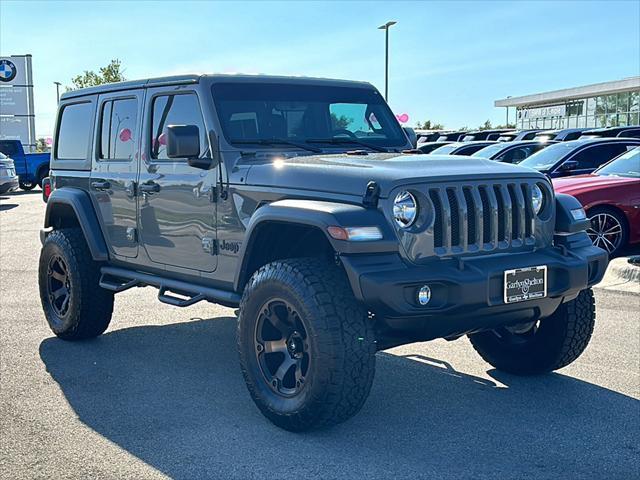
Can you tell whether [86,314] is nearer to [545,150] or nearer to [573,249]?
[573,249]

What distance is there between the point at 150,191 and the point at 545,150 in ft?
28.2

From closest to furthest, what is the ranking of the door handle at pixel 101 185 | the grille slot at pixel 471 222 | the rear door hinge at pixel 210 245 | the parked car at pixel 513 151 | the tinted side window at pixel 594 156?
the grille slot at pixel 471 222 < the rear door hinge at pixel 210 245 < the door handle at pixel 101 185 < the tinted side window at pixel 594 156 < the parked car at pixel 513 151

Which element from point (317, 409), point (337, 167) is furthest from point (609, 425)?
point (337, 167)

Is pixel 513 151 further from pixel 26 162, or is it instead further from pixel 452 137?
pixel 26 162

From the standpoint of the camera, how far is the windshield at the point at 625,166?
10680mm

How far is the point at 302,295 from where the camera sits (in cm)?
436

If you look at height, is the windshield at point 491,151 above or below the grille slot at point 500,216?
above

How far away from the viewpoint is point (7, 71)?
1682 inches

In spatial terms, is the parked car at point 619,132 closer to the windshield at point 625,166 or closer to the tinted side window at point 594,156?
the tinted side window at point 594,156

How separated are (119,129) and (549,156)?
26.3 feet

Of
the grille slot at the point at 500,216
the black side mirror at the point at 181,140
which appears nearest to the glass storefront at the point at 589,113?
the grille slot at the point at 500,216

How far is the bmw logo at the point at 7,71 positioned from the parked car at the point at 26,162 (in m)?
15.5

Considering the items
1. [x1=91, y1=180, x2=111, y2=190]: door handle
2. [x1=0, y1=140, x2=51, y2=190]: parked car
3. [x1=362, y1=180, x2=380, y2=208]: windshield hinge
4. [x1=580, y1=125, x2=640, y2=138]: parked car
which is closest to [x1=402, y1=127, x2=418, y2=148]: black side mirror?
[x1=362, y1=180, x2=380, y2=208]: windshield hinge

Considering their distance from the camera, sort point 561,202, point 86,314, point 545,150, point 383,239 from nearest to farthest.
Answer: point 383,239, point 561,202, point 86,314, point 545,150
